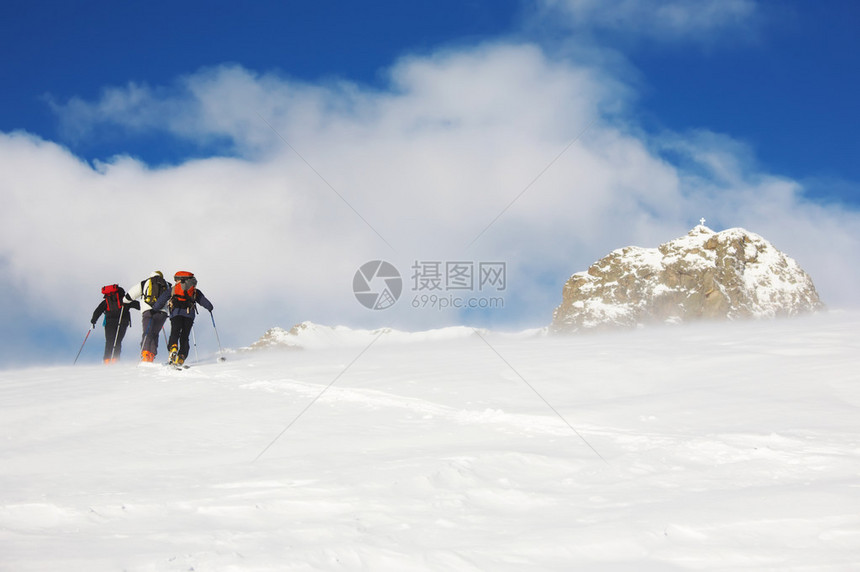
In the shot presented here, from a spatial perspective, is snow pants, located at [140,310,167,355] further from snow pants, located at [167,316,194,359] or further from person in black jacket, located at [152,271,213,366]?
snow pants, located at [167,316,194,359]

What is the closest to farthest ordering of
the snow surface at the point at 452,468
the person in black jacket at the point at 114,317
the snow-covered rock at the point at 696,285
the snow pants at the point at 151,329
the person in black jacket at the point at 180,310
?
the snow surface at the point at 452,468, the person in black jacket at the point at 180,310, the snow pants at the point at 151,329, the person in black jacket at the point at 114,317, the snow-covered rock at the point at 696,285

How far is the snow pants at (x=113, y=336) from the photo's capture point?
56.7 feet

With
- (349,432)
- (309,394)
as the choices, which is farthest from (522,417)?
(309,394)

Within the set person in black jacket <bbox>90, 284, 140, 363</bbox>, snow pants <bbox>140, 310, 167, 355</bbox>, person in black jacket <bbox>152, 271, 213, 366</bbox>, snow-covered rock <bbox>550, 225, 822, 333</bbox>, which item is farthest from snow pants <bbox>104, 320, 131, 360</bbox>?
snow-covered rock <bbox>550, 225, 822, 333</bbox>

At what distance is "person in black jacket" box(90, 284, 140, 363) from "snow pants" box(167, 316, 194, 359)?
131 inches

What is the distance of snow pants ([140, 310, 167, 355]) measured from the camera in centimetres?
1577

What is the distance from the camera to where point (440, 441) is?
7.24 metres

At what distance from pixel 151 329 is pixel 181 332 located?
1431 mm

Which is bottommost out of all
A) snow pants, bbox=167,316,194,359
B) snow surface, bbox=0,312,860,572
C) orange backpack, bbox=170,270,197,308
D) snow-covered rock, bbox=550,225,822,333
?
snow surface, bbox=0,312,860,572

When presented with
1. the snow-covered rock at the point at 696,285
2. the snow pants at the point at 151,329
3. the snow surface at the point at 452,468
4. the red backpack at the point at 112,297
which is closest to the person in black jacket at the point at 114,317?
the red backpack at the point at 112,297

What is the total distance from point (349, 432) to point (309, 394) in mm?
2873

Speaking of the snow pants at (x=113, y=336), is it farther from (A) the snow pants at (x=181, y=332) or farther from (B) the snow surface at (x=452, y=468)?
(B) the snow surface at (x=452, y=468)

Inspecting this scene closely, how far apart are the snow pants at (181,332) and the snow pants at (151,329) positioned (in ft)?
3.60

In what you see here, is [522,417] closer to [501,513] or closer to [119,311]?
[501,513]
